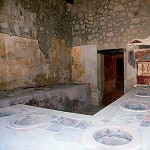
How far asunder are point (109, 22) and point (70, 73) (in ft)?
7.55

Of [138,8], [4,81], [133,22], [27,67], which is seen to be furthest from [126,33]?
[4,81]

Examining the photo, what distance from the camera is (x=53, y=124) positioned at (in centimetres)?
201

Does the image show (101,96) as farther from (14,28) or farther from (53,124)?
(53,124)

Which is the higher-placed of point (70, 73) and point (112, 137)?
point (70, 73)

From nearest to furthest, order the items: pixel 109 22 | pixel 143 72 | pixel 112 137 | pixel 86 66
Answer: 1. pixel 112 137
2. pixel 143 72
3. pixel 109 22
4. pixel 86 66

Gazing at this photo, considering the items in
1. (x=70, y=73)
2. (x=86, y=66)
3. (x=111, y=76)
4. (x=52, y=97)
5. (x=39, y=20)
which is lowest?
(x=52, y=97)

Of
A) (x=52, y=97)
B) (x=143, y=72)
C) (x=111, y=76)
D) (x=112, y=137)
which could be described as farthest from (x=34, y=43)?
(x=111, y=76)

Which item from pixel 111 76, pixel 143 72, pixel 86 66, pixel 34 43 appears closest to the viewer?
pixel 34 43

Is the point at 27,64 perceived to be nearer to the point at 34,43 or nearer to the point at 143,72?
the point at 34,43

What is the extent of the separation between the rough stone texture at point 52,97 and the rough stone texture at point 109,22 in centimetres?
174

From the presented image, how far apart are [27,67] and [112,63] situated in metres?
6.08

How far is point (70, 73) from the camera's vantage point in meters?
6.87

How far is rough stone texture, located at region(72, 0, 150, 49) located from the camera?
18.5 feet

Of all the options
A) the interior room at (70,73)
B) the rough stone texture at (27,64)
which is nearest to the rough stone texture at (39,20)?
the interior room at (70,73)
